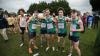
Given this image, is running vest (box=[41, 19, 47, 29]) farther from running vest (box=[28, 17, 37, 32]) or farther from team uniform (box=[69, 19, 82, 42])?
team uniform (box=[69, 19, 82, 42])

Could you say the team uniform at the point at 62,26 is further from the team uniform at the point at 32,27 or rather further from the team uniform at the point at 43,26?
the team uniform at the point at 32,27

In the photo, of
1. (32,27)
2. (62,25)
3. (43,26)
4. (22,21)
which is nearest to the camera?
(62,25)

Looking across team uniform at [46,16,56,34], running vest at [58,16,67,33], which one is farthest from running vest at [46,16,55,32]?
running vest at [58,16,67,33]

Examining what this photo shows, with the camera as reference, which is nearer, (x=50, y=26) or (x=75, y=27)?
(x=75, y=27)

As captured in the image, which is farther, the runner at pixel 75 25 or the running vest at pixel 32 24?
the running vest at pixel 32 24

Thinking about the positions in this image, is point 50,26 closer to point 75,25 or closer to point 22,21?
point 22,21

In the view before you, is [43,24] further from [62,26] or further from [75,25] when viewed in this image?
[75,25]

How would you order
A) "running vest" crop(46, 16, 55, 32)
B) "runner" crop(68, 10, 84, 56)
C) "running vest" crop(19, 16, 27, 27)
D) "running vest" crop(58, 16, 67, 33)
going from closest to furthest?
"runner" crop(68, 10, 84, 56), "running vest" crop(58, 16, 67, 33), "running vest" crop(46, 16, 55, 32), "running vest" crop(19, 16, 27, 27)

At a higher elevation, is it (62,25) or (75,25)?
(75,25)

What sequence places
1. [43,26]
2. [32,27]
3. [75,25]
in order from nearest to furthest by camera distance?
1. [75,25]
2. [32,27]
3. [43,26]

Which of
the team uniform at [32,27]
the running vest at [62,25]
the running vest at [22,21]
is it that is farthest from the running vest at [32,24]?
the running vest at [22,21]

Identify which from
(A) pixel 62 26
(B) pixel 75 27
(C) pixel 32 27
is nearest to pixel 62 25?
(A) pixel 62 26

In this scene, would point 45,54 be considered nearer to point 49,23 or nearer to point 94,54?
point 49,23

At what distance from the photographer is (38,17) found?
20.0 feet
